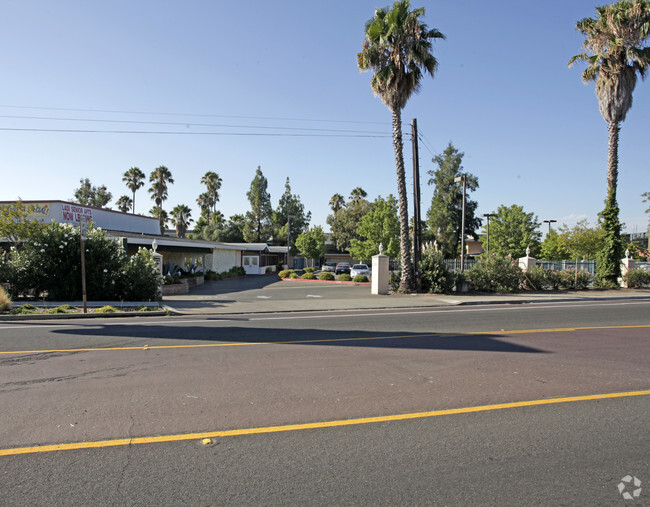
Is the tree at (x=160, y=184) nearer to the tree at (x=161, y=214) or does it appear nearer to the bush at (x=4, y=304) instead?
the tree at (x=161, y=214)

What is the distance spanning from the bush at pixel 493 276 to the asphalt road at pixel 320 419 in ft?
42.8

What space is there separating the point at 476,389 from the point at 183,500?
4.05 metres

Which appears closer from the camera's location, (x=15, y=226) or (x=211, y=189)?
(x=15, y=226)

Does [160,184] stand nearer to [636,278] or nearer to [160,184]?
[160,184]

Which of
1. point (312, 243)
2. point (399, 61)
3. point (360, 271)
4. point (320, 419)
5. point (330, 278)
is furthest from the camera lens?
point (312, 243)

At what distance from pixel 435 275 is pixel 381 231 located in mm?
23609

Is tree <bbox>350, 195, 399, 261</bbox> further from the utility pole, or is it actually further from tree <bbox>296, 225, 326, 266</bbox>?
the utility pole

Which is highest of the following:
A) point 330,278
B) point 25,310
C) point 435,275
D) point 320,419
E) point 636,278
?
point 435,275

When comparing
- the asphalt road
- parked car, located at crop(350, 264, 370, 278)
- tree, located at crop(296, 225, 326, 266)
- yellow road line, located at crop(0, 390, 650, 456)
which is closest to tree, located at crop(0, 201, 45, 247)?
the asphalt road

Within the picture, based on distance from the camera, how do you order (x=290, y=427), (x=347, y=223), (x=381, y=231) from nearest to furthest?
(x=290, y=427) → (x=381, y=231) → (x=347, y=223)

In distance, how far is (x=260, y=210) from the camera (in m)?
69.6

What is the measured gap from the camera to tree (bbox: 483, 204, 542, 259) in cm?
4862

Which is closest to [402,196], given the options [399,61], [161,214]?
[399,61]

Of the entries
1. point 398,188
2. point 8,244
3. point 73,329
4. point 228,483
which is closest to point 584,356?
point 228,483
